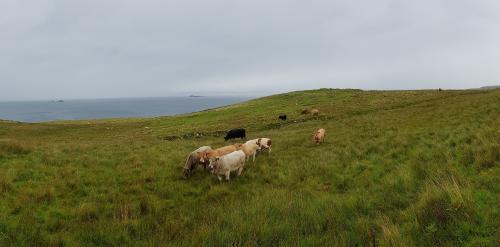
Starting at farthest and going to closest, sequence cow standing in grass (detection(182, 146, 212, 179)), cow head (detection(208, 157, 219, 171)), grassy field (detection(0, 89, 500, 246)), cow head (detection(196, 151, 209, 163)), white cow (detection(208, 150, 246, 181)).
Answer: cow head (detection(196, 151, 209, 163)), cow standing in grass (detection(182, 146, 212, 179)), cow head (detection(208, 157, 219, 171)), white cow (detection(208, 150, 246, 181)), grassy field (detection(0, 89, 500, 246))

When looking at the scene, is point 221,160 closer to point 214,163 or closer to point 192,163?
point 214,163

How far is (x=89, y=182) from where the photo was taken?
12.6 meters

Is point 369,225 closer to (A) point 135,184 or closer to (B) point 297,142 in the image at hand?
(A) point 135,184

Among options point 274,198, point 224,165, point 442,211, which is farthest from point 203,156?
point 442,211

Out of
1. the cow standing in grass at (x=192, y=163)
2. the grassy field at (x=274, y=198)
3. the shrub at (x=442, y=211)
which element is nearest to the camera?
the shrub at (x=442, y=211)

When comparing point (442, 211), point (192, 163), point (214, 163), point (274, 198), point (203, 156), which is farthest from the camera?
point (203, 156)

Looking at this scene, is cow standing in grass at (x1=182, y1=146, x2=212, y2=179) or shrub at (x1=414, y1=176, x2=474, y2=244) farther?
cow standing in grass at (x1=182, y1=146, x2=212, y2=179)

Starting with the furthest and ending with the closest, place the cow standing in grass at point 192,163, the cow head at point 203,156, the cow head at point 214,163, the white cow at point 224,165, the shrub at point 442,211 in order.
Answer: the cow head at point 203,156
the cow standing in grass at point 192,163
the cow head at point 214,163
the white cow at point 224,165
the shrub at point 442,211

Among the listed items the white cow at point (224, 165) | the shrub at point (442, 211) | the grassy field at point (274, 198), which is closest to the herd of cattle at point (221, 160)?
the white cow at point (224, 165)

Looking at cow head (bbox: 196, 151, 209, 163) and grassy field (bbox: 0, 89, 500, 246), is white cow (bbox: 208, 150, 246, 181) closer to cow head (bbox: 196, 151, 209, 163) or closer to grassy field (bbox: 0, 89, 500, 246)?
grassy field (bbox: 0, 89, 500, 246)

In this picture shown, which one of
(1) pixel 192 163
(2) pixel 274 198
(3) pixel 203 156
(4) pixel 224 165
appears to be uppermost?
(3) pixel 203 156

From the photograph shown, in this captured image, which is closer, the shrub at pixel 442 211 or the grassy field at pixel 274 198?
the shrub at pixel 442 211

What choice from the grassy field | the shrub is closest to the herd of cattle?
the grassy field

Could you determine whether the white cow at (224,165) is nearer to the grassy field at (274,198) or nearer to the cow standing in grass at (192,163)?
the grassy field at (274,198)
